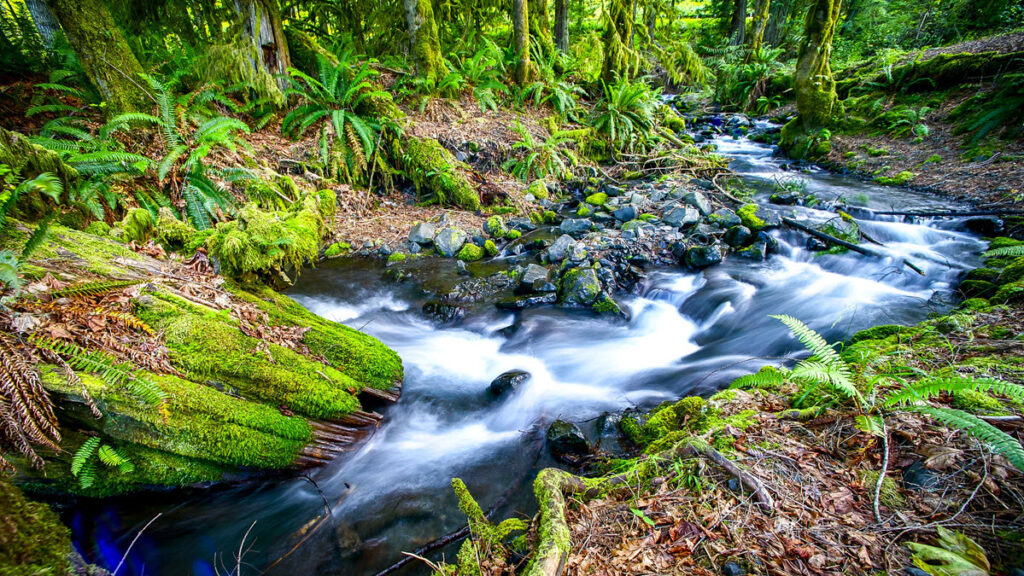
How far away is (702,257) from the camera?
6.43 metres

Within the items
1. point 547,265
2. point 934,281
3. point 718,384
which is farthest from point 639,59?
point 718,384

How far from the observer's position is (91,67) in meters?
5.24

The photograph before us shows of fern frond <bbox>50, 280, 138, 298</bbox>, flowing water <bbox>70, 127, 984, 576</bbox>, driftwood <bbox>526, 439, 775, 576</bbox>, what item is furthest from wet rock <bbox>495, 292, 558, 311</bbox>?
fern frond <bbox>50, 280, 138, 298</bbox>

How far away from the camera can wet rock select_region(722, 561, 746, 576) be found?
151 cm

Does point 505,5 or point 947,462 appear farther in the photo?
point 505,5

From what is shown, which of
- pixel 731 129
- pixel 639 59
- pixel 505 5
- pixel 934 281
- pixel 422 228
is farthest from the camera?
pixel 731 129

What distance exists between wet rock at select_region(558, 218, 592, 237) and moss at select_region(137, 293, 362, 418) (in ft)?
17.3

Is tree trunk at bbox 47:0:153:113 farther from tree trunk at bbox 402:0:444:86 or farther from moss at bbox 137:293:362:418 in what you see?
tree trunk at bbox 402:0:444:86

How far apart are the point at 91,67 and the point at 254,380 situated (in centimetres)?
568

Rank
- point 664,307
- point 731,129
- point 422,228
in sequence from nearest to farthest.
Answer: point 664,307 → point 422,228 → point 731,129

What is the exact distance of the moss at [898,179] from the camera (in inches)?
341

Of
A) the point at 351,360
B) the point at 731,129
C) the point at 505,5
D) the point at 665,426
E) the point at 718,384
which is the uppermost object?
the point at 505,5

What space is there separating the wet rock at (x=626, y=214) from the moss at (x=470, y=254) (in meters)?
3.05

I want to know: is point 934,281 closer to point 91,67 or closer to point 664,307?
point 664,307
